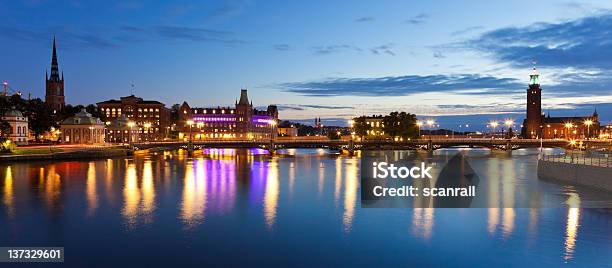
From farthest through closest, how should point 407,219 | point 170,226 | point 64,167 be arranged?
1. point 64,167
2. point 407,219
3. point 170,226

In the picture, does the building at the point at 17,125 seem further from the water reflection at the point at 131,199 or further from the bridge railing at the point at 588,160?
the bridge railing at the point at 588,160

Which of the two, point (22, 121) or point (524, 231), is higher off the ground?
point (22, 121)

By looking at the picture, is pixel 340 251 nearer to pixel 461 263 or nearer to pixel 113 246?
pixel 461 263

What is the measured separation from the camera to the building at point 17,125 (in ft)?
411

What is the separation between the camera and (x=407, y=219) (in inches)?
1708

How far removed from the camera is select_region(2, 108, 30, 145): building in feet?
411

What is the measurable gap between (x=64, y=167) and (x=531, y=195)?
73654mm

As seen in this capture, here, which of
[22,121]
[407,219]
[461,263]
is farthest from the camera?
[22,121]

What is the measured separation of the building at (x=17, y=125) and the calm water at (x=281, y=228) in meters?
68.1

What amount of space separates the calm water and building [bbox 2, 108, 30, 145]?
2680 inches

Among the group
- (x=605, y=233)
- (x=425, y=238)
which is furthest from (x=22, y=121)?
(x=605, y=233)

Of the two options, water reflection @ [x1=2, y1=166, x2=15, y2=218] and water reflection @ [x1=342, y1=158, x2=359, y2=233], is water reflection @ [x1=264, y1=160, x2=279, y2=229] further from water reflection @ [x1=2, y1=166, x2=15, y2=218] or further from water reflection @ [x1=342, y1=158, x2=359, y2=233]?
water reflection @ [x1=2, y1=166, x2=15, y2=218]

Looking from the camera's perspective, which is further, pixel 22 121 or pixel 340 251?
pixel 22 121

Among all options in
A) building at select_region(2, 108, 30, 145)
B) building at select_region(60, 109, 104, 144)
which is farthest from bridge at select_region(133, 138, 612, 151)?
building at select_region(2, 108, 30, 145)
